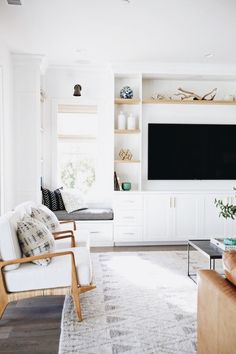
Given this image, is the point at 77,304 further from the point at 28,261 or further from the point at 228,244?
the point at 228,244

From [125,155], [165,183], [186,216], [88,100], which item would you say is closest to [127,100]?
[88,100]

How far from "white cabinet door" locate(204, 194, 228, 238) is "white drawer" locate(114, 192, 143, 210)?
1.06 m

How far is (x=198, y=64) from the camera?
5.29 metres

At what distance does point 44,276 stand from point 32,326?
38 centimetres

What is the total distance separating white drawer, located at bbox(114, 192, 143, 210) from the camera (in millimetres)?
5215

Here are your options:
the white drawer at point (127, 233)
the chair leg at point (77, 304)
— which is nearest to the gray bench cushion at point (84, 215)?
the white drawer at point (127, 233)

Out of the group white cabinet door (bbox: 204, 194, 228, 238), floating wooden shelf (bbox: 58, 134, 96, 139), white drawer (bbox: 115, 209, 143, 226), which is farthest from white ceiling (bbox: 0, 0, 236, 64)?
white drawer (bbox: 115, 209, 143, 226)

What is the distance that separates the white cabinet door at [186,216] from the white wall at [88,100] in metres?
1.16

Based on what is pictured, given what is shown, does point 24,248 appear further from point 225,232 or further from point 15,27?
point 225,232

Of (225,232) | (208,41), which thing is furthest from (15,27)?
(225,232)

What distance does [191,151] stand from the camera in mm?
5602

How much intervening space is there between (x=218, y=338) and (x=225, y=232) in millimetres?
3881

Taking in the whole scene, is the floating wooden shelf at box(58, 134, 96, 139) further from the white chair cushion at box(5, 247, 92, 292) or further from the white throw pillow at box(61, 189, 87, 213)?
the white chair cushion at box(5, 247, 92, 292)

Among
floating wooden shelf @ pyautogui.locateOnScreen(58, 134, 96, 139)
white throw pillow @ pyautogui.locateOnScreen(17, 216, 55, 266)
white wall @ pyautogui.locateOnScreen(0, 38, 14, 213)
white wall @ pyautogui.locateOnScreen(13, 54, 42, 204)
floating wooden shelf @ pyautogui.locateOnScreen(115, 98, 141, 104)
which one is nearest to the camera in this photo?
white throw pillow @ pyautogui.locateOnScreen(17, 216, 55, 266)
